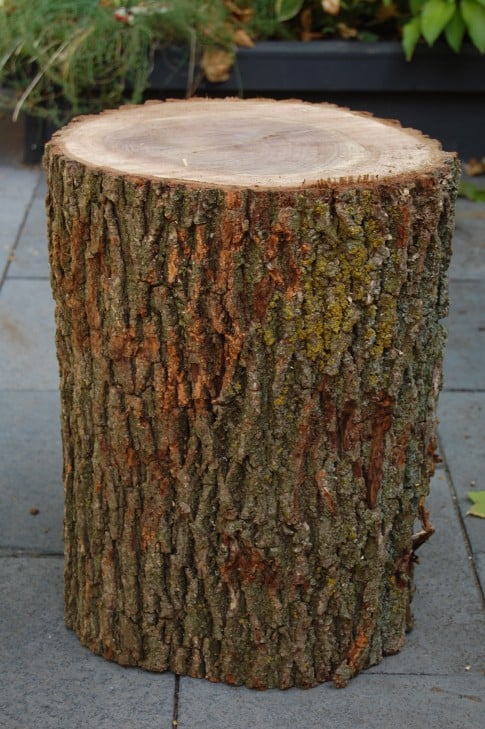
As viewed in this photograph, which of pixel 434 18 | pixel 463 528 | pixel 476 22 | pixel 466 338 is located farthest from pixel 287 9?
pixel 463 528

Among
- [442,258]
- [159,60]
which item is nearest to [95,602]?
[442,258]

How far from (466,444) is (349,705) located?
1.35 metres

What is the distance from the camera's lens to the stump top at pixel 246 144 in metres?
2.30

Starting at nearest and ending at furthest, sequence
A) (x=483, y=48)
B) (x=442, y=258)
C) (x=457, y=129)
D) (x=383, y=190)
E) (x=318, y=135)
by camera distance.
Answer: (x=383, y=190) < (x=442, y=258) < (x=318, y=135) < (x=483, y=48) < (x=457, y=129)

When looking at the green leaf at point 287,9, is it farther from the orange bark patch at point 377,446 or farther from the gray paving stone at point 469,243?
the orange bark patch at point 377,446

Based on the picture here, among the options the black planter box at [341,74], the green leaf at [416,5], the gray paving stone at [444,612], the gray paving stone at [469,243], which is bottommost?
the gray paving stone at [469,243]

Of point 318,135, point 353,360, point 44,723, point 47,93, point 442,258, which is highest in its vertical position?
point 318,135

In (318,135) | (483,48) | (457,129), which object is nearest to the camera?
(318,135)

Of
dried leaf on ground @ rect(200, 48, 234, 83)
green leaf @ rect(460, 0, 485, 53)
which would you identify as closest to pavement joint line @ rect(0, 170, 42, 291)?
dried leaf on ground @ rect(200, 48, 234, 83)

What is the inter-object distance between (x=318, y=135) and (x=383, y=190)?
477mm

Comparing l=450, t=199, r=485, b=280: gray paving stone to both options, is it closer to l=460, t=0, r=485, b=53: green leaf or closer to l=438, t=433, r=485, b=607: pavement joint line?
l=460, t=0, r=485, b=53: green leaf

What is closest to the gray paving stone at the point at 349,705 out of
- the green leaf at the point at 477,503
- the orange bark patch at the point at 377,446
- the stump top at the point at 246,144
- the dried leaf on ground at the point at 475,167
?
the orange bark patch at the point at 377,446

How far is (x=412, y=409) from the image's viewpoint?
2.45 meters

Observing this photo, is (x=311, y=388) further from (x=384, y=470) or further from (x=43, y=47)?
(x=43, y=47)
